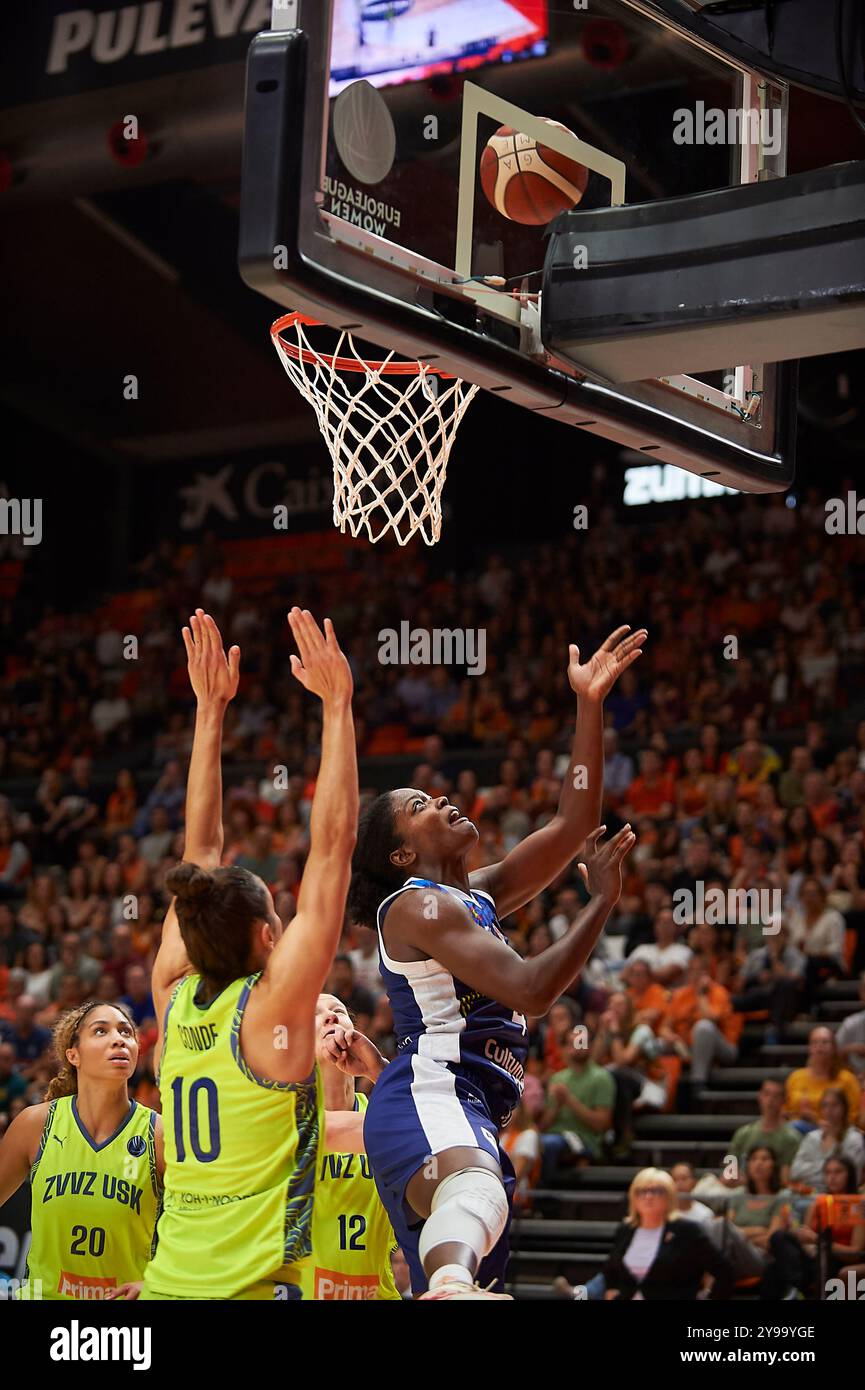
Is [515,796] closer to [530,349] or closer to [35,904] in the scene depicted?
[35,904]

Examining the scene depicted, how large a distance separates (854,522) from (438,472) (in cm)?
759

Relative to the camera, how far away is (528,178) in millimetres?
3963

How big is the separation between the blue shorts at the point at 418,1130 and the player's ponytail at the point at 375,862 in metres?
0.47

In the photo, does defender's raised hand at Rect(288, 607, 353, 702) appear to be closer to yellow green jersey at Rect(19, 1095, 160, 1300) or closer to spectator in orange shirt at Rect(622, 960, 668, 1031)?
yellow green jersey at Rect(19, 1095, 160, 1300)

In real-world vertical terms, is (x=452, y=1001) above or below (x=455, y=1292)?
above

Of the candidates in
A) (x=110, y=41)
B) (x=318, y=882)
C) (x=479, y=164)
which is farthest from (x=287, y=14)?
(x=110, y=41)

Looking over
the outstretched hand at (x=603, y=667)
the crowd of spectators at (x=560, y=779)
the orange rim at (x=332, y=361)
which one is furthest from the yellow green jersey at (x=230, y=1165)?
the crowd of spectators at (x=560, y=779)

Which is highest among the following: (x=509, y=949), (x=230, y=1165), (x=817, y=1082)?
(x=509, y=949)

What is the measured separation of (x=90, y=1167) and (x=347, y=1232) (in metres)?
0.74

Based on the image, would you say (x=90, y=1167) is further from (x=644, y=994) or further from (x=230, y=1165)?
(x=644, y=994)

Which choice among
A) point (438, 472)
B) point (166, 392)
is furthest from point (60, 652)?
point (438, 472)

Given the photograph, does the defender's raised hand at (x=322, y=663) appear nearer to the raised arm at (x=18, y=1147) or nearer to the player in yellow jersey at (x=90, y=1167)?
the player in yellow jersey at (x=90, y=1167)

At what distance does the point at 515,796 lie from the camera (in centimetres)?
1154

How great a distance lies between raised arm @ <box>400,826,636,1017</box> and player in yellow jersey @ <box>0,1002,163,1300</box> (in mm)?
1019
